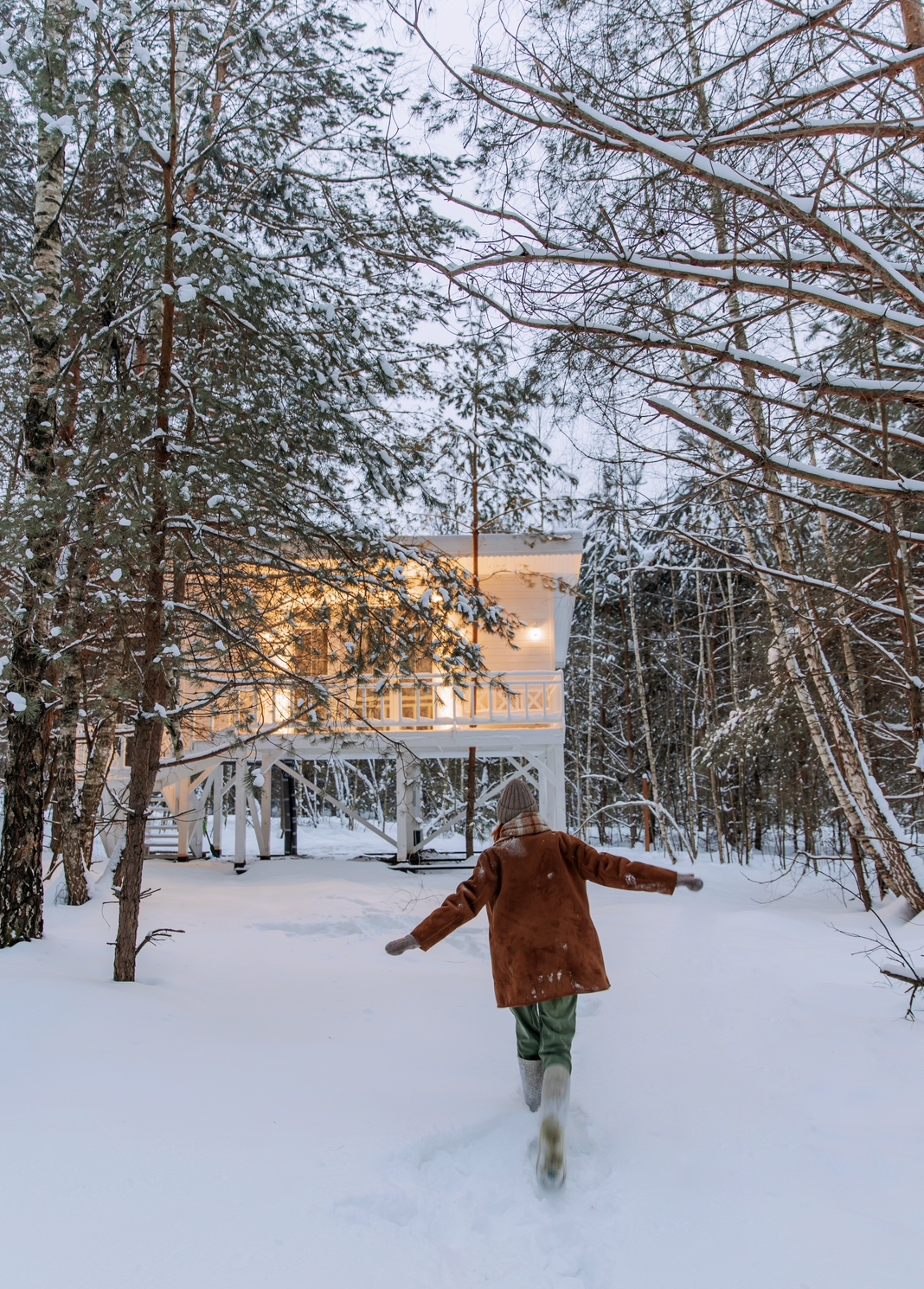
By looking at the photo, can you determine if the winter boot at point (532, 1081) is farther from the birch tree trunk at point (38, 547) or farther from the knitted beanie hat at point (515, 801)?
the birch tree trunk at point (38, 547)

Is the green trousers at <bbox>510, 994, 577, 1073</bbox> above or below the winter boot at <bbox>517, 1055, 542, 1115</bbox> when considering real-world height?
above

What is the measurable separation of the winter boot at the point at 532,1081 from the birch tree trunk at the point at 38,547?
3.59 m

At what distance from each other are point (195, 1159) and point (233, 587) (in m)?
3.30

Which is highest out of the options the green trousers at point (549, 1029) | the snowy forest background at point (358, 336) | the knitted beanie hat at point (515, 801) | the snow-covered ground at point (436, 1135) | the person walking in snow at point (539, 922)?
the snowy forest background at point (358, 336)

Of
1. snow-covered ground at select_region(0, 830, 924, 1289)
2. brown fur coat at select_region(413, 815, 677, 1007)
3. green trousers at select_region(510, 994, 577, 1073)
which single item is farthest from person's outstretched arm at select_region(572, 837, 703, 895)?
snow-covered ground at select_region(0, 830, 924, 1289)

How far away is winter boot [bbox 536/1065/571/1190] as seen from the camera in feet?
9.15

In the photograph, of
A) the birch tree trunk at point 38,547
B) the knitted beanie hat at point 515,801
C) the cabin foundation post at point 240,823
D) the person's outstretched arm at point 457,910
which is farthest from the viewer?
the cabin foundation post at point 240,823

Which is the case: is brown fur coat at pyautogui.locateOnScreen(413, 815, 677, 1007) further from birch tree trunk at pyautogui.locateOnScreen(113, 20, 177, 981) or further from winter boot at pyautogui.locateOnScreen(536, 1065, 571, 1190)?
birch tree trunk at pyautogui.locateOnScreen(113, 20, 177, 981)

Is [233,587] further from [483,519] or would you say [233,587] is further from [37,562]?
[483,519]

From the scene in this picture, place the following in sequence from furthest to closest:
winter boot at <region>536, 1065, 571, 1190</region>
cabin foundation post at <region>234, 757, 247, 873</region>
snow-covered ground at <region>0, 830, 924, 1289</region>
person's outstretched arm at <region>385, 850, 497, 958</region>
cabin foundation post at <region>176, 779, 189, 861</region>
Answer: cabin foundation post at <region>176, 779, 189, 861</region> < cabin foundation post at <region>234, 757, 247, 873</region> < person's outstretched arm at <region>385, 850, 497, 958</region> < winter boot at <region>536, 1065, 571, 1190</region> < snow-covered ground at <region>0, 830, 924, 1289</region>

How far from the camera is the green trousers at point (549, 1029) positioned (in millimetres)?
3180

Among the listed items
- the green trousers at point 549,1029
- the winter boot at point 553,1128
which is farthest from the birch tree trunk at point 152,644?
the winter boot at point 553,1128

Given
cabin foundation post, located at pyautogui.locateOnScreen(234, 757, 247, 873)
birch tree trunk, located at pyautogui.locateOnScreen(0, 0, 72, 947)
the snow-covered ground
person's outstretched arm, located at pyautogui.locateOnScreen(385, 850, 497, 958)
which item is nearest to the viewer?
the snow-covered ground

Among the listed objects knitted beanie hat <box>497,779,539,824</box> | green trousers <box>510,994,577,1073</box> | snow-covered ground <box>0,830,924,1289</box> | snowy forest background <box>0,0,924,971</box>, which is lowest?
snow-covered ground <box>0,830,924,1289</box>
